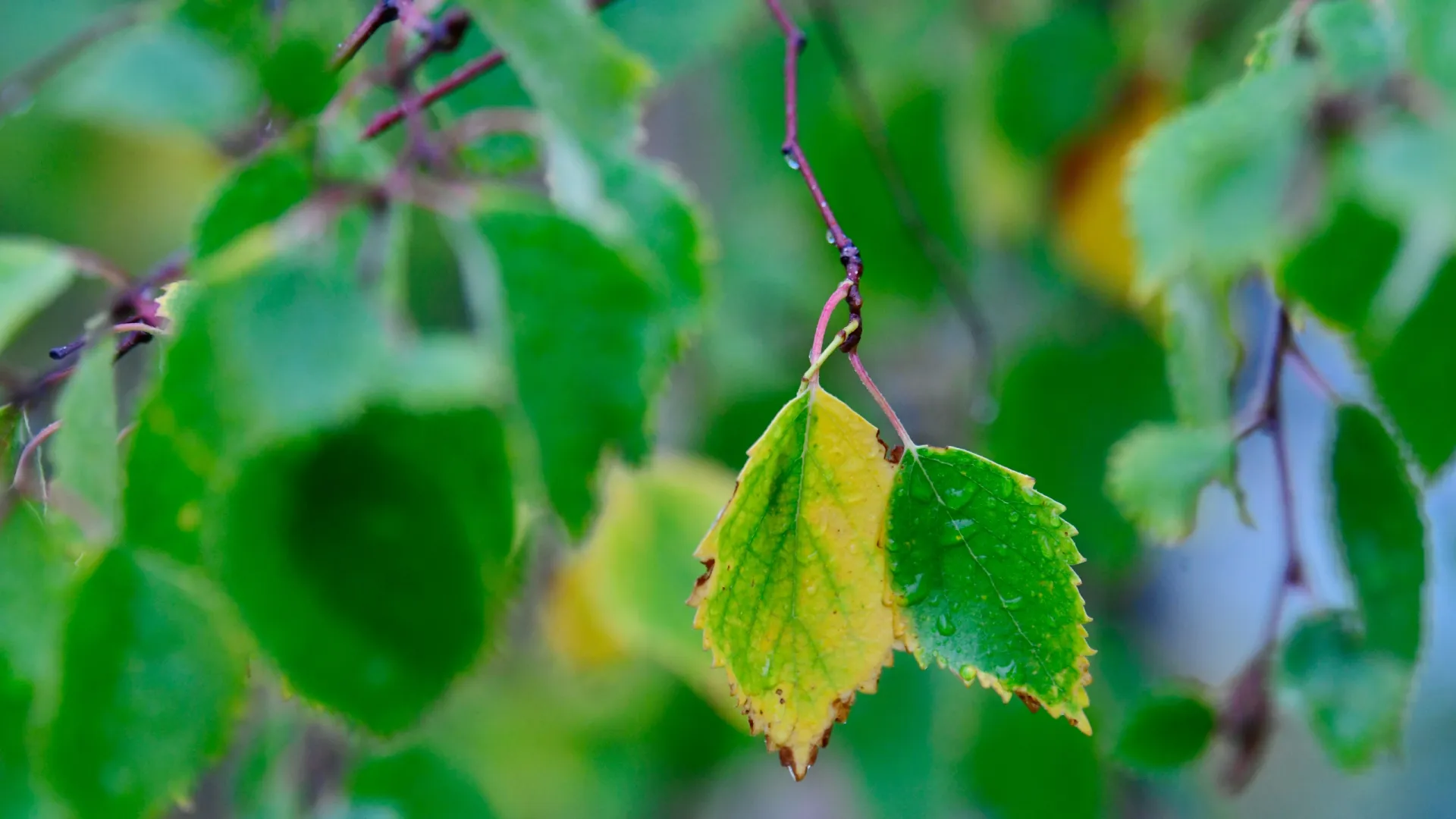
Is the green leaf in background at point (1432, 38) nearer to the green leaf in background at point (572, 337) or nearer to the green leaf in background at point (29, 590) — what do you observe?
the green leaf in background at point (572, 337)

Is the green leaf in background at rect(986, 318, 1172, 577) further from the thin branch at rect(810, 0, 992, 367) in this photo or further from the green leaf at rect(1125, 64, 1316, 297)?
the green leaf at rect(1125, 64, 1316, 297)

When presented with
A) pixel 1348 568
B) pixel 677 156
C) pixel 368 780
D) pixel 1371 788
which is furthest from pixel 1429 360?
pixel 1371 788

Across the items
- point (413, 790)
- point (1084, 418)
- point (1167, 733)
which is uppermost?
point (1167, 733)

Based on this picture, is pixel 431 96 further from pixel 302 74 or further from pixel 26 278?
pixel 26 278

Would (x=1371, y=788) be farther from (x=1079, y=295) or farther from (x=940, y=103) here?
(x=940, y=103)

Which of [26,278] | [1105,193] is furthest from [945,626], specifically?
[1105,193]

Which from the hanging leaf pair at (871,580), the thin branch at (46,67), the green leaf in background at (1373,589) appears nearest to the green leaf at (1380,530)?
the green leaf in background at (1373,589)
